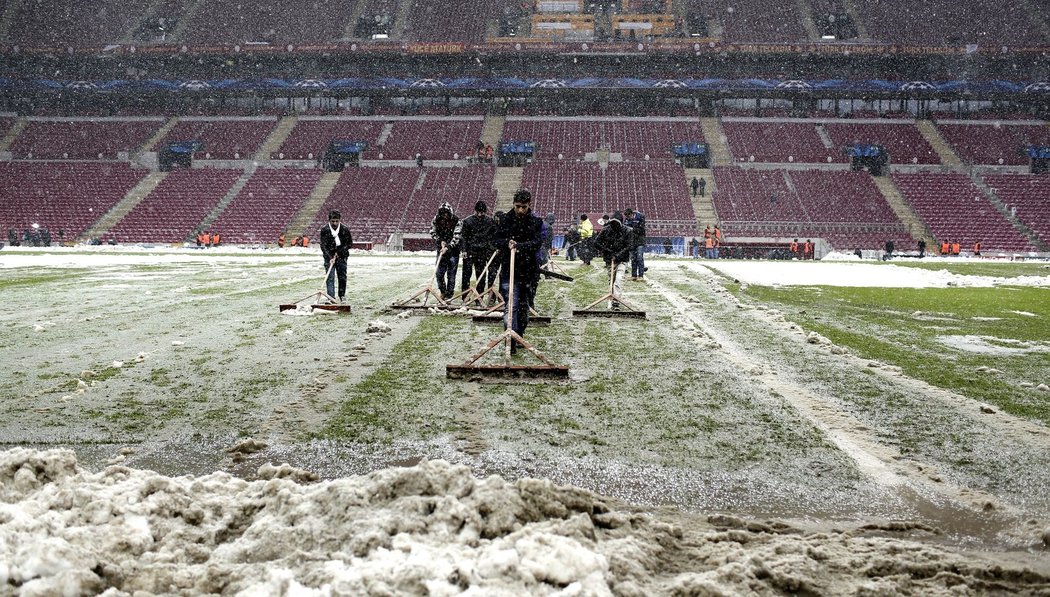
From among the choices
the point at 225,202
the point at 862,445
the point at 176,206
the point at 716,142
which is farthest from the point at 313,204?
the point at 862,445

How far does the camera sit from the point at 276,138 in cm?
6188

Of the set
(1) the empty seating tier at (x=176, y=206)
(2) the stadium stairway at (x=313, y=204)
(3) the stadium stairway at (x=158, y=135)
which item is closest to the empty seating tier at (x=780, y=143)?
(2) the stadium stairway at (x=313, y=204)

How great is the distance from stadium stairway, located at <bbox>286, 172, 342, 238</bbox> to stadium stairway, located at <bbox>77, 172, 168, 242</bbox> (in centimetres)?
1048

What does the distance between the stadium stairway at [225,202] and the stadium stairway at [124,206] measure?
497 cm

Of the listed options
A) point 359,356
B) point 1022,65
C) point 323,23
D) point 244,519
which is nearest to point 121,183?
point 323,23

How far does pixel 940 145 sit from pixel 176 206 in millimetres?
50510

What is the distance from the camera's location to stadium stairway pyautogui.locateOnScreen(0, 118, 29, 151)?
61125mm

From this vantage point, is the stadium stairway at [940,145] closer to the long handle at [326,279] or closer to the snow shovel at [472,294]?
the snow shovel at [472,294]

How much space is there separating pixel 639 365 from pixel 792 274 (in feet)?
65.0

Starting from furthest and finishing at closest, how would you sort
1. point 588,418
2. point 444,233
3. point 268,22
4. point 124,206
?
point 268,22 < point 124,206 < point 444,233 < point 588,418

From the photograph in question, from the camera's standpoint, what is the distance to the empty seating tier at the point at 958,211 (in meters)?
47.3

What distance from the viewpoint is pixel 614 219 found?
1527cm

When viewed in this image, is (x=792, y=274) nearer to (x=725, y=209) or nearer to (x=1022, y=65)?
(x=725, y=209)

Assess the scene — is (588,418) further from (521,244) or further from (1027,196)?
(1027,196)
